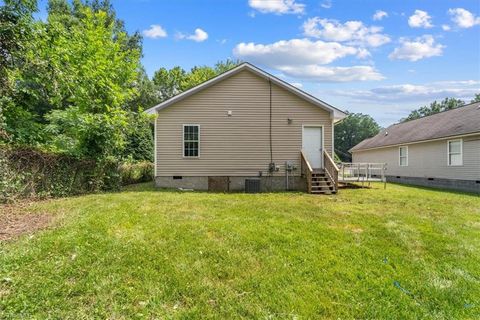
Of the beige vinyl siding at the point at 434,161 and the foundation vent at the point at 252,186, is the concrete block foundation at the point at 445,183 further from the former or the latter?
the foundation vent at the point at 252,186

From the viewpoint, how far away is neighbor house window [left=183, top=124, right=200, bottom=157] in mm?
12336

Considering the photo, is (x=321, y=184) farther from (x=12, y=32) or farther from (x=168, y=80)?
(x=168, y=80)

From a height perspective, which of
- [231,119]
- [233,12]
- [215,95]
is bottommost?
[231,119]

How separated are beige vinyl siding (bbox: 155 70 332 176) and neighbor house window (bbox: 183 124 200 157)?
0.17 metres

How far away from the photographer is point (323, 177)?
12266 millimetres

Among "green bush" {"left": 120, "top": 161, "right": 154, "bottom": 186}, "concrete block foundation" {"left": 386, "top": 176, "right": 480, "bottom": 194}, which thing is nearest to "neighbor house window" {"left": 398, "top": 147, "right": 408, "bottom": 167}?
"concrete block foundation" {"left": 386, "top": 176, "right": 480, "bottom": 194}

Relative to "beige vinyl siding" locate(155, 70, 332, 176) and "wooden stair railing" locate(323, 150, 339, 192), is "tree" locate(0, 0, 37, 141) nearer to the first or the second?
"beige vinyl siding" locate(155, 70, 332, 176)

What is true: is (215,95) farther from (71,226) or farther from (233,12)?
(71,226)

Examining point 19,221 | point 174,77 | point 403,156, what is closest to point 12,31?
point 19,221

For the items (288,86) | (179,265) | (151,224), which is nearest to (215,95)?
(288,86)

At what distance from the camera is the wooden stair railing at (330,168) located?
11468mm

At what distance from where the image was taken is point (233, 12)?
13516mm

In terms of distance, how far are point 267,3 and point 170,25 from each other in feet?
21.3

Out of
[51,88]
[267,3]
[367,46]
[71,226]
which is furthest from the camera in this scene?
[367,46]
